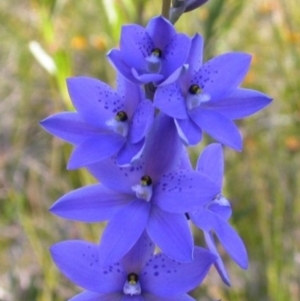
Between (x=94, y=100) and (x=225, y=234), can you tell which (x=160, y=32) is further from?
(x=225, y=234)

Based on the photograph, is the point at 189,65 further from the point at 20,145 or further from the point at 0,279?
the point at 20,145

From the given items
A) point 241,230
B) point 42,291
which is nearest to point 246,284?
point 241,230

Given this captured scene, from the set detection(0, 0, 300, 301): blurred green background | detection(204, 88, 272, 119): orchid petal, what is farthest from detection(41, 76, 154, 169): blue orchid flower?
detection(0, 0, 300, 301): blurred green background

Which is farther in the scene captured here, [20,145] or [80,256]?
[20,145]

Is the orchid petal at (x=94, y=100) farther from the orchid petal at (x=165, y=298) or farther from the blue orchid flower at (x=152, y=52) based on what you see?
the orchid petal at (x=165, y=298)

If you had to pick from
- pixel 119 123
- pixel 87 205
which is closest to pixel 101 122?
pixel 119 123

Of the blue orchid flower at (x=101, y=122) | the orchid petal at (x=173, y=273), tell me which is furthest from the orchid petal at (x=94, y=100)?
the orchid petal at (x=173, y=273)
